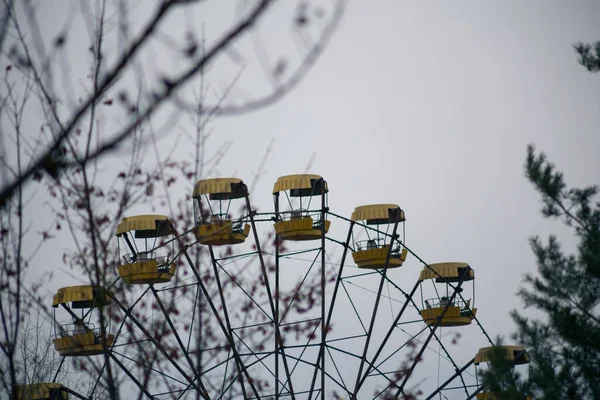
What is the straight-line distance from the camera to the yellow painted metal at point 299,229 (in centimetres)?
2108

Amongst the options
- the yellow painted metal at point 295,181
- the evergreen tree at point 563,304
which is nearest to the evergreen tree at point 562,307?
the evergreen tree at point 563,304

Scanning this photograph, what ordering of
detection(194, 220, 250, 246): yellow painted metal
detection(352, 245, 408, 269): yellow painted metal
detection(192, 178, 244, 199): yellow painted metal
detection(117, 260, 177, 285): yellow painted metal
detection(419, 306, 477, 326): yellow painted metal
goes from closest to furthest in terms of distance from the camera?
detection(192, 178, 244, 199): yellow painted metal
detection(194, 220, 250, 246): yellow painted metal
detection(117, 260, 177, 285): yellow painted metal
detection(352, 245, 408, 269): yellow painted metal
detection(419, 306, 477, 326): yellow painted metal

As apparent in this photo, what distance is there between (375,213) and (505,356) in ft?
30.5

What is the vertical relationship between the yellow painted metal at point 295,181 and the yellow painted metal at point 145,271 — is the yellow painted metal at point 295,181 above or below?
above

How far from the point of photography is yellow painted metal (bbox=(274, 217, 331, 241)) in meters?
21.1

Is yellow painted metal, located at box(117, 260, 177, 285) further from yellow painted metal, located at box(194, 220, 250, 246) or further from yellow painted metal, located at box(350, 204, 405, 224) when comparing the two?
yellow painted metal, located at box(350, 204, 405, 224)

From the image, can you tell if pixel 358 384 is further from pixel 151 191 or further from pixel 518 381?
pixel 151 191

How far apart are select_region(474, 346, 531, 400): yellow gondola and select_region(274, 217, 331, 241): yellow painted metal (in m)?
4.99

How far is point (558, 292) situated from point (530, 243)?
1.10 m

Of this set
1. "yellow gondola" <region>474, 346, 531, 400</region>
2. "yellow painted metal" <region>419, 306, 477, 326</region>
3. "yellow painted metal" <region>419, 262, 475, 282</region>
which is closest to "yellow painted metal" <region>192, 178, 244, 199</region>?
"yellow gondola" <region>474, 346, 531, 400</region>

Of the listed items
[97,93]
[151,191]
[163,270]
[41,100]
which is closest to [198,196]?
[163,270]

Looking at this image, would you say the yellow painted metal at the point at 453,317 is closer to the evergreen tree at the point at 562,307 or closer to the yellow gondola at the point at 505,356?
the yellow gondola at the point at 505,356

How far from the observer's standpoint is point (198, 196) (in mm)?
20094

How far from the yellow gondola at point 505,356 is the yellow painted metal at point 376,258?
3.23 meters
